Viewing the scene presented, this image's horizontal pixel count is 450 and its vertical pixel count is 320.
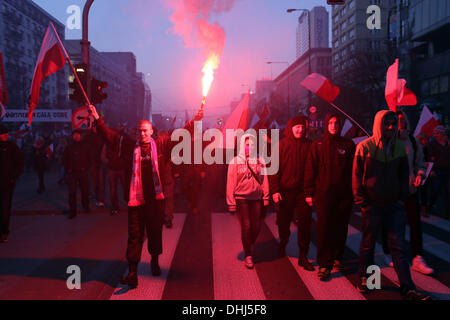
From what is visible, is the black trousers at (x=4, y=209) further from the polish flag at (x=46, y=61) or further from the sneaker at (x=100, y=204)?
the sneaker at (x=100, y=204)

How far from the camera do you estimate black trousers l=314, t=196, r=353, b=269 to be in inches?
208

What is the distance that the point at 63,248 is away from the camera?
6.63 m

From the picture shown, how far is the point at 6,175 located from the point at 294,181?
4.98m

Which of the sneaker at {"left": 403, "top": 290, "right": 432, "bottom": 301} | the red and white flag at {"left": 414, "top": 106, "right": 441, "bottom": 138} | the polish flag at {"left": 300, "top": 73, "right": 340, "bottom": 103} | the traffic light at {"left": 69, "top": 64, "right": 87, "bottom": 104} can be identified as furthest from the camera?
the red and white flag at {"left": 414, "top": 106, "right": 441, "bottom": 138}

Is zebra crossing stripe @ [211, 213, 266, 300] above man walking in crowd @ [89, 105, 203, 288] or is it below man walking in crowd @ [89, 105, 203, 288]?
below

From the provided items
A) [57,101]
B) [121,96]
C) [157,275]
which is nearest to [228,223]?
[157,275]

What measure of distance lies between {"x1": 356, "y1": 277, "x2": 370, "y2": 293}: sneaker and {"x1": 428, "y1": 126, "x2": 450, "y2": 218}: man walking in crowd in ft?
18.0

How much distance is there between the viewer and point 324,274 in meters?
5.17

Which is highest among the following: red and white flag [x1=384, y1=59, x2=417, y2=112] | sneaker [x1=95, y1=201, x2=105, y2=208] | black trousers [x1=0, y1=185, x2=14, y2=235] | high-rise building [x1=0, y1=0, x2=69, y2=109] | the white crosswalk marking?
high-rise building [x1=0, y1=0, x2=69, y2=109]

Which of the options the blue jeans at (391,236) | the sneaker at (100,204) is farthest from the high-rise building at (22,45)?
the blue jeans at (391,236)

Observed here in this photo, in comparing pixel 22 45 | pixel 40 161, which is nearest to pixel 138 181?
pixel 40 161


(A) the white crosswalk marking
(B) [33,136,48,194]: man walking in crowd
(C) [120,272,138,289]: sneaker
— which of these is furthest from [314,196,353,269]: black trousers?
(B) [33,136,48,194]: man walking in crowd

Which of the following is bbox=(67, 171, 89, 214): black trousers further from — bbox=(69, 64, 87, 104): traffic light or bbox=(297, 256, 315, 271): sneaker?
bbox=(297, 256, 315, 271): sneaker
